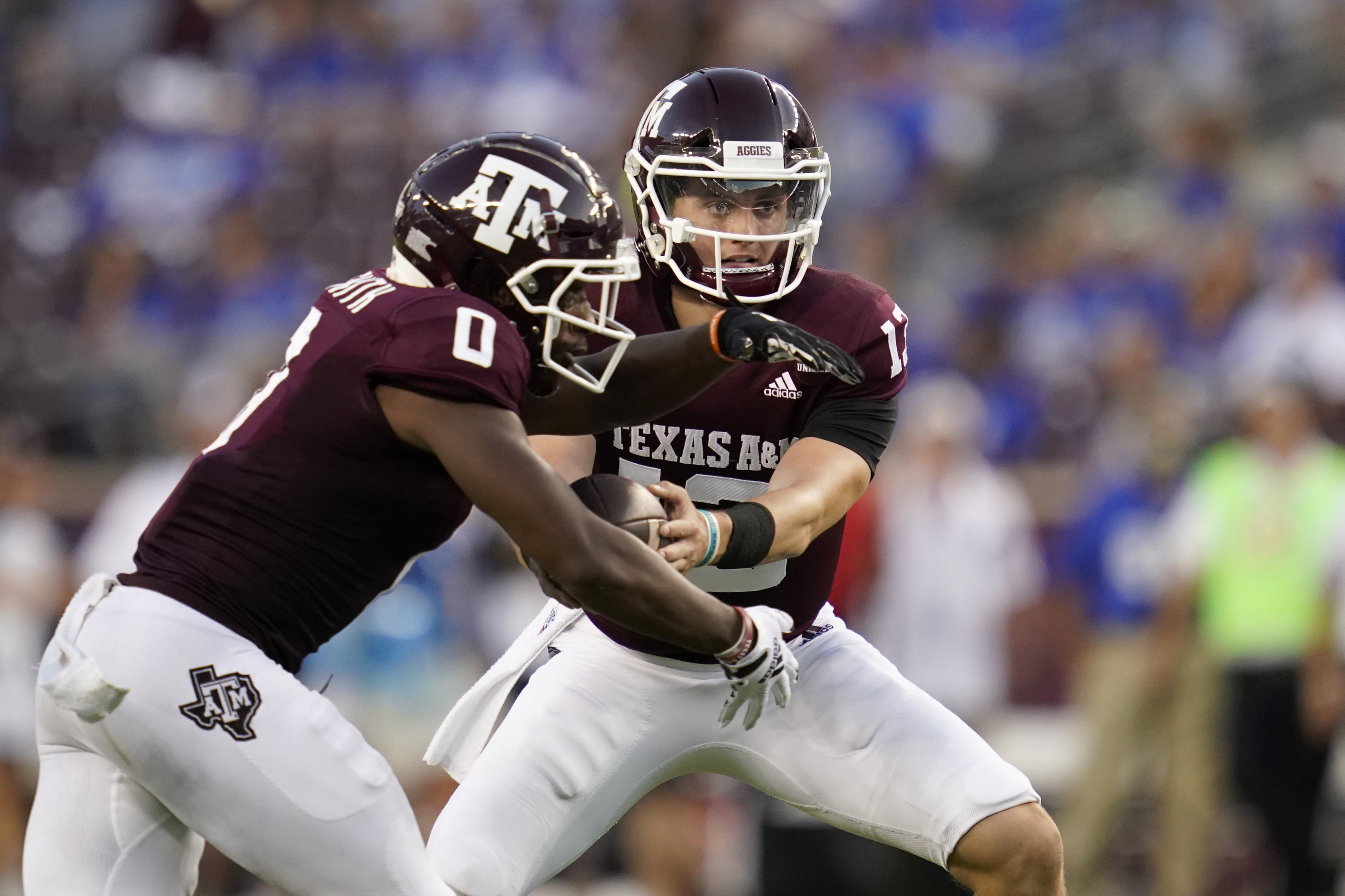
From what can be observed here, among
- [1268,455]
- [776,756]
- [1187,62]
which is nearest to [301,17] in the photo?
[1187,62]

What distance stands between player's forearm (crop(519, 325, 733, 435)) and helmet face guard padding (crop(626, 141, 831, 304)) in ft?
0.83

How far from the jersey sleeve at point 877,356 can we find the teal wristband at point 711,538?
50 cm

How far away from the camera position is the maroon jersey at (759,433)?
12.3 feet

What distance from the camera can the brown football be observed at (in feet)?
10.7

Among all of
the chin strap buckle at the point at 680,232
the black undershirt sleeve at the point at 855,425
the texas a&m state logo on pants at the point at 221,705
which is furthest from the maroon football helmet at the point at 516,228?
the texas a&m state logo on pants at the point at 221,705

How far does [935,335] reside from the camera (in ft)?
28.1

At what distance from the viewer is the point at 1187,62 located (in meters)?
10.1

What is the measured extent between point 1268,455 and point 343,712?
3735 mm

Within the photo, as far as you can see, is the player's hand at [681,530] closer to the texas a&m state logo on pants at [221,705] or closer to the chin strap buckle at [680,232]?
the chin strap buckle at [680,232]

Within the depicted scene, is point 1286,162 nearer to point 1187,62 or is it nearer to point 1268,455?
point 1187,62

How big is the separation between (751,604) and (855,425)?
0.43 metres

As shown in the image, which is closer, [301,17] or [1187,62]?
[1187,62]

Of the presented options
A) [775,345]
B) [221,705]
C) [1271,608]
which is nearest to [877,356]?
[775,345]

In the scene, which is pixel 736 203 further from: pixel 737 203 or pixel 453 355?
pixel 453 355
